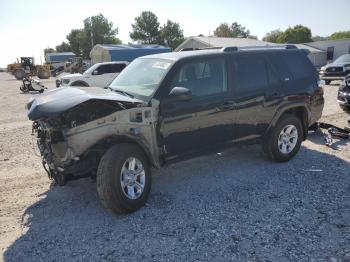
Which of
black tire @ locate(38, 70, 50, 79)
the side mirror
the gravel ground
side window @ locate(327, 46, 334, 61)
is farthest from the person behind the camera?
side window @ locate(327, 46, 334, 61)

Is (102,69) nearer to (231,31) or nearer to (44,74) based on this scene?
(44,74)

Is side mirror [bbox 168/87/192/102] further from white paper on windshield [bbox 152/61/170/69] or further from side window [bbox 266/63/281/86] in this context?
side window [bbox 266/63/281/86]

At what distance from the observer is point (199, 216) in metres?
4.04

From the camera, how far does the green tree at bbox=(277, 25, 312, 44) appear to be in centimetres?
7106

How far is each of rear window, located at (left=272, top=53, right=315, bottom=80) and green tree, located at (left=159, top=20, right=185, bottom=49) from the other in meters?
62.9

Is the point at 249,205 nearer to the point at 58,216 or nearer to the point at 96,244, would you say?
the point at 96,244

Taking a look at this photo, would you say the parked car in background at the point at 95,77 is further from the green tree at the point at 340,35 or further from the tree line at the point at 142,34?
the green tree at the point at 340,35

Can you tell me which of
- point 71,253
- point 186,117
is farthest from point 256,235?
point 71,253

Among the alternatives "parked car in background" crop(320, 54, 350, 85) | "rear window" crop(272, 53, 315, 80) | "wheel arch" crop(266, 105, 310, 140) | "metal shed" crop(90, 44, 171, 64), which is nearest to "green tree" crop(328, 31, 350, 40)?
"metal shed" crop(90, 44, 171, 64)

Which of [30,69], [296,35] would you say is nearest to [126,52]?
[30,69]

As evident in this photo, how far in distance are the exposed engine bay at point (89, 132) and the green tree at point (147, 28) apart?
226ft

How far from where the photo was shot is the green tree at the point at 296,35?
71.1 m

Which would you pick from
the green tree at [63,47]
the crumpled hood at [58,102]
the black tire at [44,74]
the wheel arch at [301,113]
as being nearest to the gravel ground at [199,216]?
the wheel arch at [301,113]

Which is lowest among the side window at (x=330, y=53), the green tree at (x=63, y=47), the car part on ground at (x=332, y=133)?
the car part on ground at (x=332, y=133)
